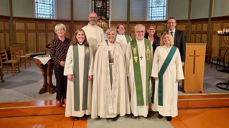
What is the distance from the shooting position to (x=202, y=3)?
10445 mm

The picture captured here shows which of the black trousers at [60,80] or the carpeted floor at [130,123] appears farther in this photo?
the black trousers at [60,80]

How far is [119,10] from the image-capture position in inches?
527

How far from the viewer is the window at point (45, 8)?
12.0 meters

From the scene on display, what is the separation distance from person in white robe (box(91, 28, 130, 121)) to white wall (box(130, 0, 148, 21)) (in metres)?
10.7

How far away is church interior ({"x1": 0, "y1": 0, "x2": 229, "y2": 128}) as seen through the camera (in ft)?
11.6

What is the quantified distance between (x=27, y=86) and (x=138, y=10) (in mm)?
9904

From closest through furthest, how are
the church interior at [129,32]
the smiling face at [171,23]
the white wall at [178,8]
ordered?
the church interior at [129,32] → the smiling face at [171,23] → the white wall at [178,8]

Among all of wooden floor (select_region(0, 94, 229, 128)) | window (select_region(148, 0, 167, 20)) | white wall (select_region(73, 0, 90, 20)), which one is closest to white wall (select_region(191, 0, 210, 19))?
window (select_region(148, 0, 167, 20))

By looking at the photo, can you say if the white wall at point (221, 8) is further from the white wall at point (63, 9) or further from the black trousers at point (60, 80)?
the white wall at point (63, 9)

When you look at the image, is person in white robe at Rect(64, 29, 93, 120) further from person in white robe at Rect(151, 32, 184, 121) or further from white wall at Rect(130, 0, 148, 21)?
white wall at Rect(130, 0, 148, 21)

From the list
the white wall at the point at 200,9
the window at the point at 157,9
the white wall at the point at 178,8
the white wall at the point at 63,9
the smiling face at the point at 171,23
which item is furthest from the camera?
the window at the point at 157,9

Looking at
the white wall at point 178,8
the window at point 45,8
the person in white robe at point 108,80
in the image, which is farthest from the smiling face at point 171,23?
the window at point 45,8

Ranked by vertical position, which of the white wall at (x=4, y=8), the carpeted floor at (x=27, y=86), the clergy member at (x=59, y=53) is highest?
the white wall at (x=4, y=8)

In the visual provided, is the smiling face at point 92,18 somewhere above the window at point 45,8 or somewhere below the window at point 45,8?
below
